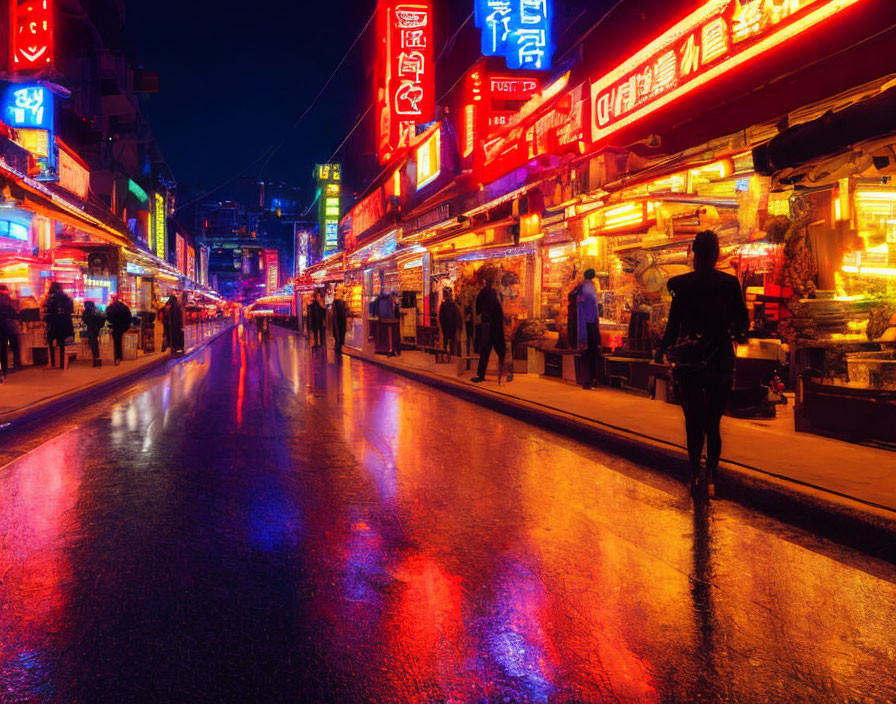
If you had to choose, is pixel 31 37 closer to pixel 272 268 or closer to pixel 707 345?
pixel 707 345

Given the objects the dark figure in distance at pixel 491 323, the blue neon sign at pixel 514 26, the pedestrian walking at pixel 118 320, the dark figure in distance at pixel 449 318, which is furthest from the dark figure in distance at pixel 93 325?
the blue neon sign at pixel 514 26

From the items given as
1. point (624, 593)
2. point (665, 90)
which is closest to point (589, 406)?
point (665, 90)

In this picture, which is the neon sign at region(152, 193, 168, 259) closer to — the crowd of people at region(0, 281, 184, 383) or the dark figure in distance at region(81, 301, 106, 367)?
the crowd of people at region(0, 281, 184, 383)

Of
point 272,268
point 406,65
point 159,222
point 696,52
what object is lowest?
point 696,52

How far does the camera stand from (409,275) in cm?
2833

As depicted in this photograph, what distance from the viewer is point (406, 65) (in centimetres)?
2816

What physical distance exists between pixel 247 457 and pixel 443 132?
17.4 m

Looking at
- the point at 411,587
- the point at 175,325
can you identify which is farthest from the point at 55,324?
the point at 411,587

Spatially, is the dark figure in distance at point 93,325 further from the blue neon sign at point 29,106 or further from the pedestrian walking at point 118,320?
the blue neon sign at point 29,106

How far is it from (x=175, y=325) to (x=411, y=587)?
24.5 metres

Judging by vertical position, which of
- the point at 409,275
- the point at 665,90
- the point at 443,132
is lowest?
the point at 409,275

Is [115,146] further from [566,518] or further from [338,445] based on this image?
[566,518]

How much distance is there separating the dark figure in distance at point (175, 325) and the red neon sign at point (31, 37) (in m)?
9.15

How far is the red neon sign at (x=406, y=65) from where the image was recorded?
2780cm
